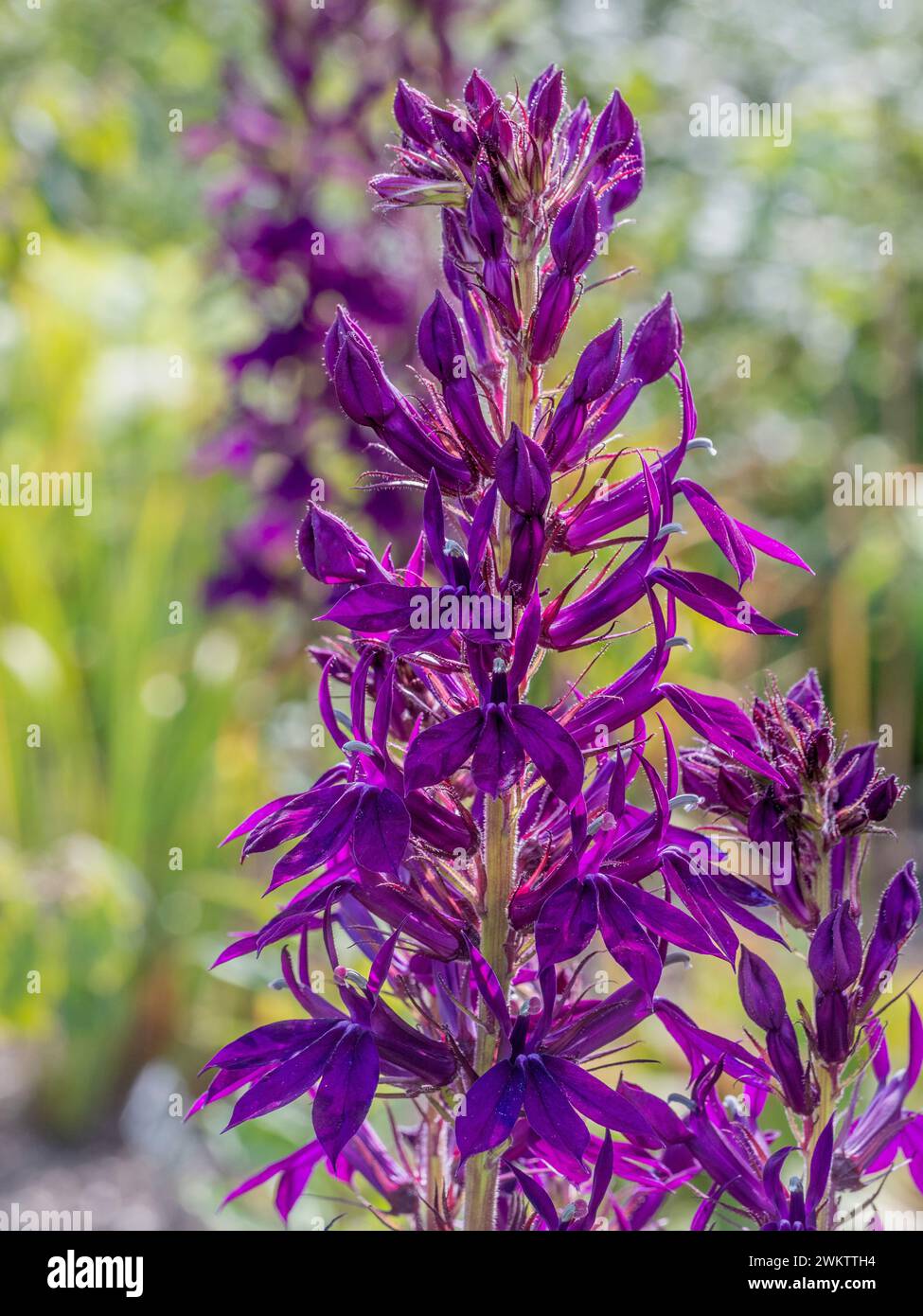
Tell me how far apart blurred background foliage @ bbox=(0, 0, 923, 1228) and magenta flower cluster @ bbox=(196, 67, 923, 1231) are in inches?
65.7

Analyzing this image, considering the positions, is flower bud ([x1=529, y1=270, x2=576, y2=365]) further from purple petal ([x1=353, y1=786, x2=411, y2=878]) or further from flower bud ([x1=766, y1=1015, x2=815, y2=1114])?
flower bud ([x1=766, y1=1015, x2=815, y2=1114])

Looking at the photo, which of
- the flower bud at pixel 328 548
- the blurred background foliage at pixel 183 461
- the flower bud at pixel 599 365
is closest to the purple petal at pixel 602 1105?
the flower bud at pixel 328 548

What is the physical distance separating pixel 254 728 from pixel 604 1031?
A: 9.62 ft

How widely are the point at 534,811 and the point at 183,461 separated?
3.06 m

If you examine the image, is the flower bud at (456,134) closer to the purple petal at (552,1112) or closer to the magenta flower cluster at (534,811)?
the magenta flower cluster at (534,811)

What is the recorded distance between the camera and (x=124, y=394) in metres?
3.74

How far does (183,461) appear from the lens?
385cm

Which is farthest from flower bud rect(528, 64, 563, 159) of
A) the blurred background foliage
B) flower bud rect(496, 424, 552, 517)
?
the blurred background foliage

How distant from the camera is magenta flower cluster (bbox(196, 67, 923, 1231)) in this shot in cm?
86

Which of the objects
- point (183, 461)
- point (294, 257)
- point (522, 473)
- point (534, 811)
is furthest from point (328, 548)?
point (183, 461)

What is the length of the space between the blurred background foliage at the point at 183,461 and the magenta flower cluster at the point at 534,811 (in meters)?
1.67

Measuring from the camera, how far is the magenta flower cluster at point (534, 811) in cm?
86

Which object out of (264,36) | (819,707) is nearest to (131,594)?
(264,36)

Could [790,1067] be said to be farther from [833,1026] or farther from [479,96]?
[479,96]
